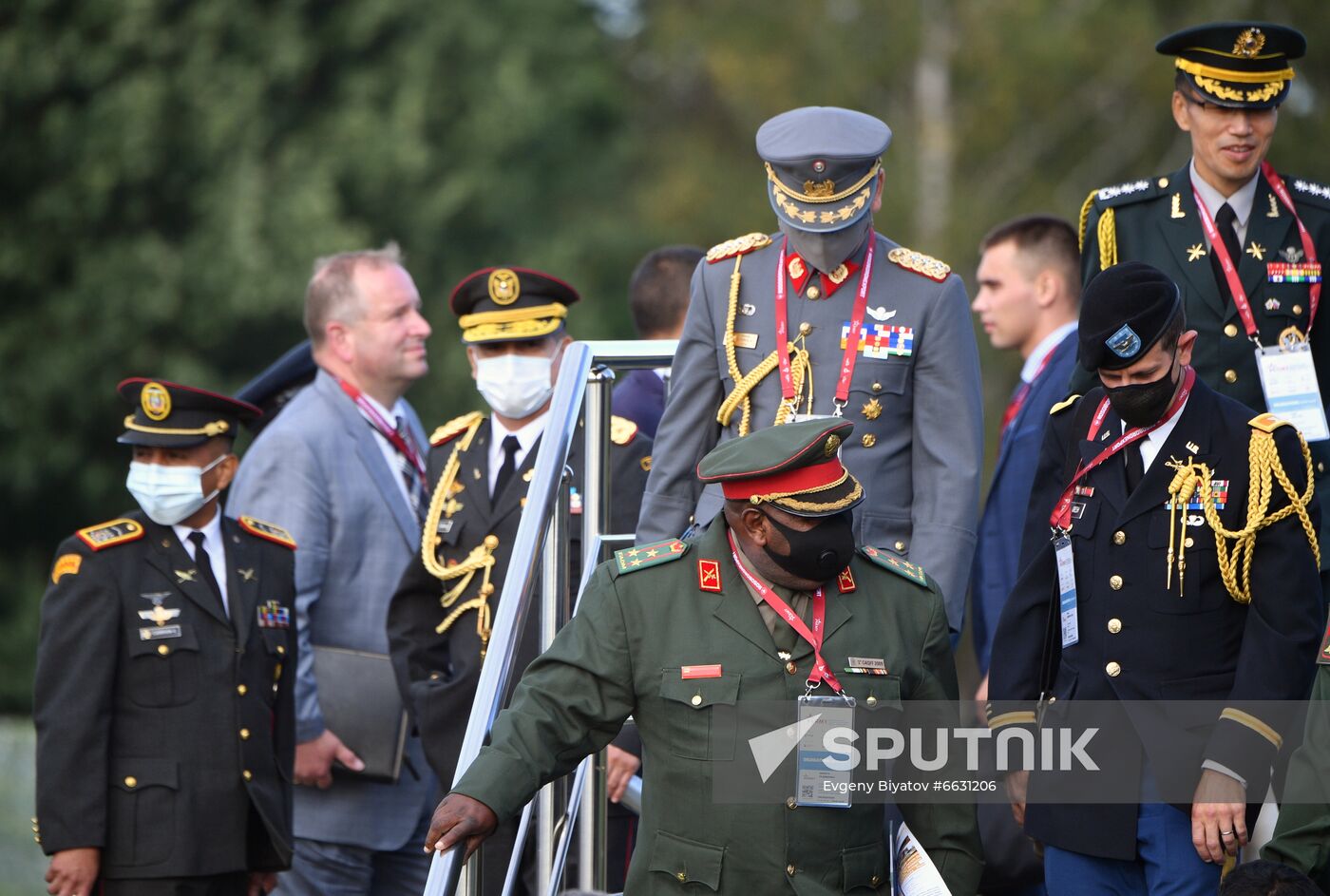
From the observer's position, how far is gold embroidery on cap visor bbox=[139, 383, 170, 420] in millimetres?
6371

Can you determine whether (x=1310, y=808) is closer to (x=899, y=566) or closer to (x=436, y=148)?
(x=899, y=566)

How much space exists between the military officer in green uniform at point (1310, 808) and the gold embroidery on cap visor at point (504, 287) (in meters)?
3.23

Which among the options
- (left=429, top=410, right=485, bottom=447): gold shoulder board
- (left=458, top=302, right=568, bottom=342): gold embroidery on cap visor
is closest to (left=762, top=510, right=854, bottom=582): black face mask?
(left=458, top=302, right=568, bottom=342): gold embroidery on cap visor

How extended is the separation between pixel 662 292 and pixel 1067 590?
2.99 m

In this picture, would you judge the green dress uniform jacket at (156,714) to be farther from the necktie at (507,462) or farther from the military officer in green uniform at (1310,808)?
the military officer in green uniform at (1310,808)

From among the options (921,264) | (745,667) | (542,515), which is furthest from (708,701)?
(921,264)

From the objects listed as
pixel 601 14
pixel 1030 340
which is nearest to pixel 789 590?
pixel 1030 340

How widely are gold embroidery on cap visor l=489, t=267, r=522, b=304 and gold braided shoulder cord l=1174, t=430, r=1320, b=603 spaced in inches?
109

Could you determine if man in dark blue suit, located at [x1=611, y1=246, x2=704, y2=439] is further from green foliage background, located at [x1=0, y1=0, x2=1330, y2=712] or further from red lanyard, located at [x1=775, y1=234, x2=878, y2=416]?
green foliage background, located at [x1=0, y1=0, x2=1330, y2=712]

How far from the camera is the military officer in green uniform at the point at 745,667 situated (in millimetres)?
4496

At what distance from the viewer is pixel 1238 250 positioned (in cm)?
567

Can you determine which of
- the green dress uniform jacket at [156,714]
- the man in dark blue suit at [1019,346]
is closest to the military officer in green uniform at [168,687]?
the green dress uniform jacket at [156,714]

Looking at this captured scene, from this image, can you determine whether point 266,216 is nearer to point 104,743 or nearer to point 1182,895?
point 104,743

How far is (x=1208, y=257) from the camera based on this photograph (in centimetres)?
567
